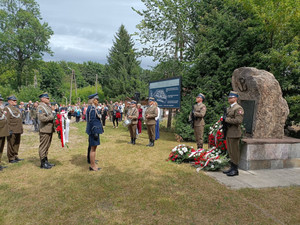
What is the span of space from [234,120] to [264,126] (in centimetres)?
200

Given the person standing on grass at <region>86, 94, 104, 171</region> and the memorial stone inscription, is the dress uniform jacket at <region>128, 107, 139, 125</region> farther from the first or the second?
the memorial stone inscription

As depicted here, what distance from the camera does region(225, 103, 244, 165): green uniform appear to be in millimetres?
5348

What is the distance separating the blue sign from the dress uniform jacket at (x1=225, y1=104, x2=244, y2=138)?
618 centimetres

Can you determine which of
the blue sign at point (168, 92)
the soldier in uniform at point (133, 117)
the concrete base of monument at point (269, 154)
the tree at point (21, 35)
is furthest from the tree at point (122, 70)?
the concrete base of monument at point (269, 154)

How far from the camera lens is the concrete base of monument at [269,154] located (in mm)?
5945

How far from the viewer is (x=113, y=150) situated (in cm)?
829

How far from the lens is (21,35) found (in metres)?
32.8

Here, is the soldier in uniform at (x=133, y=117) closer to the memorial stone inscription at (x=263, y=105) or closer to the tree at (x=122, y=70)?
the memorial stone inscription at (x=263, y=105)

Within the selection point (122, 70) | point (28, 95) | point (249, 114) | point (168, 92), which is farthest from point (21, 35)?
point (249, 114)

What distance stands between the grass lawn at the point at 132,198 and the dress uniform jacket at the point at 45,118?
1.17 metres

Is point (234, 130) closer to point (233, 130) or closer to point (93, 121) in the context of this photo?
point (233, 130)

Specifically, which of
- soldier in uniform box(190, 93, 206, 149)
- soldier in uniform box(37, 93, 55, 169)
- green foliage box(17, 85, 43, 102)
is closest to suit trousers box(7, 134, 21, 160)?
soldier in uniform box(37, 93, 55, 169)

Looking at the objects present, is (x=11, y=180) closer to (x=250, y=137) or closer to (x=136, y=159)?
(x=136, y=159)

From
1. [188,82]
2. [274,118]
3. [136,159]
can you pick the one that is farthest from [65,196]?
[188,82]
